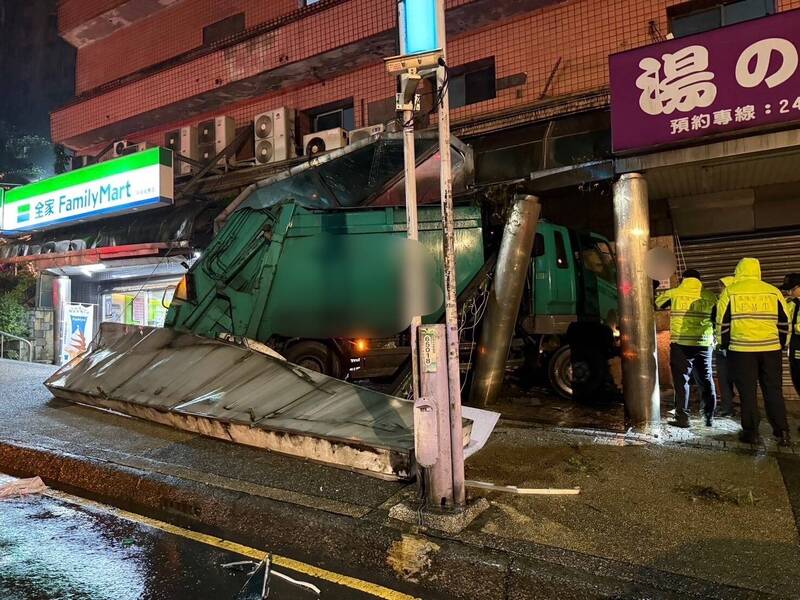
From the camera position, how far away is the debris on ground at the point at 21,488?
14.1 feet

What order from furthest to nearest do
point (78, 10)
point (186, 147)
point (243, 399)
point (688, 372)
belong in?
point (78, 10), point (186, 147), point (688, 372), point (243, 399)

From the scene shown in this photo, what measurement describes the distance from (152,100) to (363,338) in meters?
10.3

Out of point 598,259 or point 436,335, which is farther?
point 598,259

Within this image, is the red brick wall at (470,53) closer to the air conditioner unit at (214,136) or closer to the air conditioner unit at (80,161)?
the air conditioner unit at (214,136)

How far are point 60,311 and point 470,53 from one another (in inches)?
490

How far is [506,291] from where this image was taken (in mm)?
6918

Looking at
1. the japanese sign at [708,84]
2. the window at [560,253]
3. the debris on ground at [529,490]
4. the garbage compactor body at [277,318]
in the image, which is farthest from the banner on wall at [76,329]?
the japanese sign at [708,84]

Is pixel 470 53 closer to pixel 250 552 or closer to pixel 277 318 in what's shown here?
pixel 277 318

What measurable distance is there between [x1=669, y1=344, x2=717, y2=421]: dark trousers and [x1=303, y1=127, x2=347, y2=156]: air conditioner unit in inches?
309

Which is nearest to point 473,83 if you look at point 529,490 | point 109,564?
point 529,490

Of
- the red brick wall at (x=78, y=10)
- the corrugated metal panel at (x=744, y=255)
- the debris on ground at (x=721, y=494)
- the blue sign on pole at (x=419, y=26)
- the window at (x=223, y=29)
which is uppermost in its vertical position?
the red brick wall at (x=78, y=10)

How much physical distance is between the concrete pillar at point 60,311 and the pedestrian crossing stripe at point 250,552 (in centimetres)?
1137

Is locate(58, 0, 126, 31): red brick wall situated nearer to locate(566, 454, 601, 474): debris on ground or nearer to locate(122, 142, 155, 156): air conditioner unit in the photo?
locate(122, 142, 155, 156): air conditioner unit

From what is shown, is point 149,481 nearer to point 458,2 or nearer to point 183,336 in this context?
point 183,336
